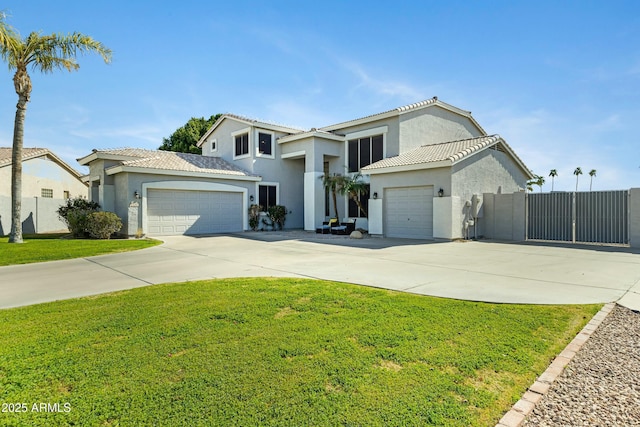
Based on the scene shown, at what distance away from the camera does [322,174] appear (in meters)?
20.8

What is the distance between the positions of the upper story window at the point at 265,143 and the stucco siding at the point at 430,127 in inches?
332

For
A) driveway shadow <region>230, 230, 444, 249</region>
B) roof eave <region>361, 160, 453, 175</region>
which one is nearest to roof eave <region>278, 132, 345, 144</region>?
roof eave <region>361, 160, 453, 175</region>

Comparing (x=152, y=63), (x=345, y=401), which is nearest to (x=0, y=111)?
(x=152, y=63)

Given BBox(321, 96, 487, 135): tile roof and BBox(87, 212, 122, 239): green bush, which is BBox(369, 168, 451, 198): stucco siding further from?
BBox(87, 212, 122, 239): green bush

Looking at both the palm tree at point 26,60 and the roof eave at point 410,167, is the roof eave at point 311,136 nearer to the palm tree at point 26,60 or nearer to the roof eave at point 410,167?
the roof eave at point 410,167

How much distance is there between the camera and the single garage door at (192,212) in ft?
59.5

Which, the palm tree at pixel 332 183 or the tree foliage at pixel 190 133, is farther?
the tree foliage at pixel 190 133

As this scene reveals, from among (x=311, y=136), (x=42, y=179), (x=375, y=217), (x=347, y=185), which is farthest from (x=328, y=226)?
(x=42, y=179)

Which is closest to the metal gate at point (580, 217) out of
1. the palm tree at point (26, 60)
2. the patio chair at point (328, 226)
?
the patio chair at point (328, 226)

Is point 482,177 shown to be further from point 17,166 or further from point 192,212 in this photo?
point 17,166

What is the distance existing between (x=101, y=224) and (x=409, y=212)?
14.7 m

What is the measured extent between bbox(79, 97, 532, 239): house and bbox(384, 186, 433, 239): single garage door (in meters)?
0.05

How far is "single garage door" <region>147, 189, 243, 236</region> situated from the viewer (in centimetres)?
1812

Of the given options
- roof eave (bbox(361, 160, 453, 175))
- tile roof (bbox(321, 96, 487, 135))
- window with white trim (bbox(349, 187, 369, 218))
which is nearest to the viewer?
roof eave (bbox(361, 160, 453, 175))
